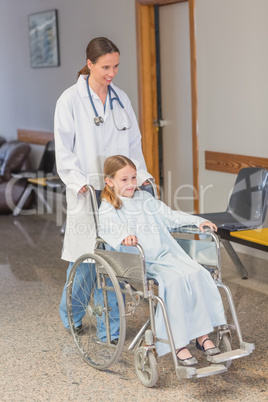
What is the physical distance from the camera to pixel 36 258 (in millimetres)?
5461

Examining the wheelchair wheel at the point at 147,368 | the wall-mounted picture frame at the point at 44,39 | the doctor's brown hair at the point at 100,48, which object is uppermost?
the wall-mounted picture frame at the point at 44,39

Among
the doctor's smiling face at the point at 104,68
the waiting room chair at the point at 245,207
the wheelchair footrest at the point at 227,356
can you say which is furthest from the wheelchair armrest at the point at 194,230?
the waiting room chair at the point at 245,207

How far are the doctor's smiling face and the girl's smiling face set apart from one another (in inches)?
19.2

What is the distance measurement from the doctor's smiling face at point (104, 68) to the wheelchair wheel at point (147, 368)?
1.34m

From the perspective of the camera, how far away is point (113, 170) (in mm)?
3191

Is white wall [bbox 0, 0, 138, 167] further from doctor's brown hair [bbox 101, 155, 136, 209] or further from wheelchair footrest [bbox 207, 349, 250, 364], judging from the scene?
wheelchair footrest [bbox 207, 349, 250, 364]

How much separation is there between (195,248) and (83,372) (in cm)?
82

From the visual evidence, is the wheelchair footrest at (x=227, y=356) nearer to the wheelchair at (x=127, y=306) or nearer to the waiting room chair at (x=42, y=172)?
the wheelchair at (x=127, y=306)

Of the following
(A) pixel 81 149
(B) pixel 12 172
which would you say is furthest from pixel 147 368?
(B) pixel 12 172

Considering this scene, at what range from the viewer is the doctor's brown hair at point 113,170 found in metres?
3.18

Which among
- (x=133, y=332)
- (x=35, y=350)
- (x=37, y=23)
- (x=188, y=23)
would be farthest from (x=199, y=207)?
(x=37, y=23)

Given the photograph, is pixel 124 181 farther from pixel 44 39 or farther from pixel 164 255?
pixel 44 39

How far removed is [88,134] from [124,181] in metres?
0.36

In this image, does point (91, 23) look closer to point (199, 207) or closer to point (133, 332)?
point (199, 207)
